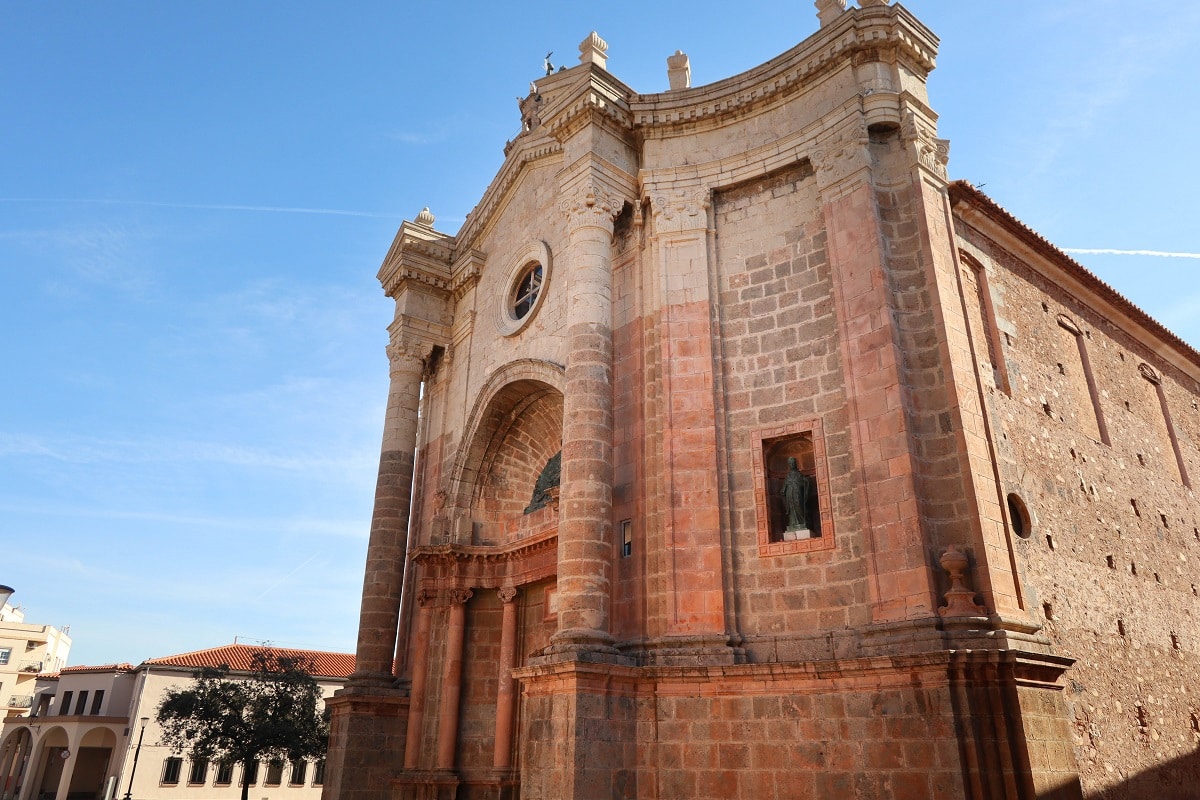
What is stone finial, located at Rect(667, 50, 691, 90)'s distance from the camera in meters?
13.7

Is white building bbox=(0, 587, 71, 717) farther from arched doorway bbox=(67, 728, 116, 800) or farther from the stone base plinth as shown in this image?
the stone base plinth

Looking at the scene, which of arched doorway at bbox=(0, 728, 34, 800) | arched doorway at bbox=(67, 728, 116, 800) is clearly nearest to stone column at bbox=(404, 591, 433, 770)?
arched doorway at bbox=(67, 728, 116, 800)

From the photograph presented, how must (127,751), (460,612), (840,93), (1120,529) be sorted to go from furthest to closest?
(127,751)
(460,612)
(1120,529)
(840,93)

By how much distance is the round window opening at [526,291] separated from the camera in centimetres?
1479

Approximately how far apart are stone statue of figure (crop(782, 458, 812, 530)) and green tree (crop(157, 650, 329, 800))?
22862 millimetres

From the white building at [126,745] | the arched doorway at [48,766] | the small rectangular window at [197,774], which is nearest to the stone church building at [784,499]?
the white building at [126,745]

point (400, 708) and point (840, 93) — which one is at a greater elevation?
point (840, 93)

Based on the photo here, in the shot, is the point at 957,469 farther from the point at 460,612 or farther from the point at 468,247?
the point at 468,247

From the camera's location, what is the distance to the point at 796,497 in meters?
10.0

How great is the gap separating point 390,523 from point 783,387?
8.72 m

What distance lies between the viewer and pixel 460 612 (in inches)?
572

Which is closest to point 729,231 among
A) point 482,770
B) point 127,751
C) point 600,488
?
point 600,488

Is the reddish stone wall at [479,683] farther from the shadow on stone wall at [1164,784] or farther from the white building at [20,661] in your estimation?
the white building at [20,661]

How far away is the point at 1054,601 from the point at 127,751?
3892 cm
